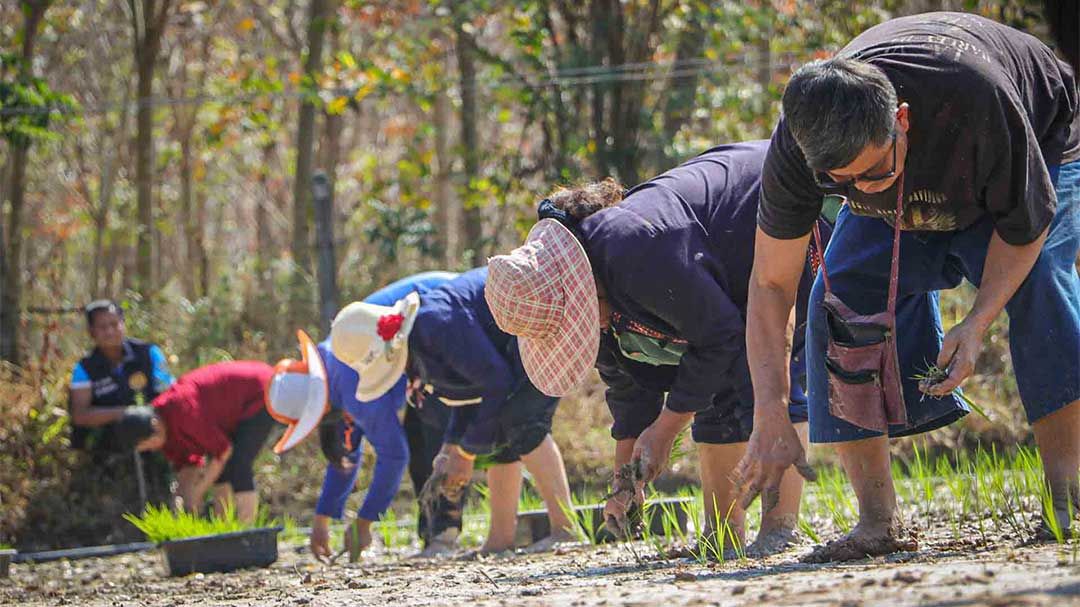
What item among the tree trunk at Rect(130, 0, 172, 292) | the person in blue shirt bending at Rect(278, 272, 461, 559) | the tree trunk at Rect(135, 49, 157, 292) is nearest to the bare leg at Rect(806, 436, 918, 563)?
the person in blue shirt bending at Rect(278, 272, 461, 559)

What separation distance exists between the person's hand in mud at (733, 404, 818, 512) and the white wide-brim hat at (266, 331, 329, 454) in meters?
3.77

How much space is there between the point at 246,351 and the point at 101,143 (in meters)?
10.1

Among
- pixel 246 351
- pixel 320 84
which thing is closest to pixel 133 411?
pixel 246 351

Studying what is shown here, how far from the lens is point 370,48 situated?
19.5m

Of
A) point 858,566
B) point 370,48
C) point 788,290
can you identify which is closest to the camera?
point 858,566

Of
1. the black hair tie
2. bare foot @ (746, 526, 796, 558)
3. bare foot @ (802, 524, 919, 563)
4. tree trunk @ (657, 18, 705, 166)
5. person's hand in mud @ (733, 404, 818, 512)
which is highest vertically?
tree trunk @ (657, 18, 705, 166)

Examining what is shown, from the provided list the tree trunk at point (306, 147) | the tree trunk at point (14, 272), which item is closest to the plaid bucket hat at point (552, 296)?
the tree trunk at point (14, 272)

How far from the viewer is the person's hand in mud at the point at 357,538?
6.58 meters

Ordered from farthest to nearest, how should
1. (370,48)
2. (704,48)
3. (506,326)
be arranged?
(370,48)
(704,48)
(506,326)

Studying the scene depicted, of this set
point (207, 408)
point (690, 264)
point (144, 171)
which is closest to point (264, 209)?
point (144, 171)

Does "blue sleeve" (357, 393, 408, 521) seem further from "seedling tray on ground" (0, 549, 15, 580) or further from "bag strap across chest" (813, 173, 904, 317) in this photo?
"bag strap across chest" (813, 173, 904, 317)

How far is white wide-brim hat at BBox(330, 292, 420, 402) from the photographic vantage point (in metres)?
5.89

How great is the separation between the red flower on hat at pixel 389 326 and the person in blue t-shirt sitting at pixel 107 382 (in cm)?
363

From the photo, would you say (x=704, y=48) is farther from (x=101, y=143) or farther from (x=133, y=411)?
(x=101, y=143)
